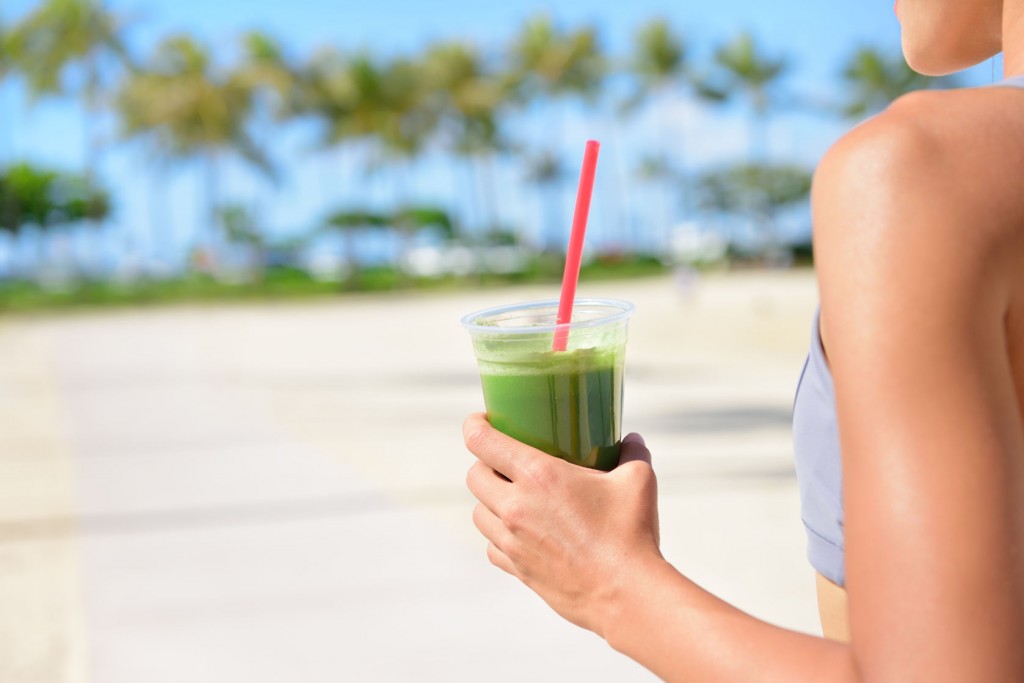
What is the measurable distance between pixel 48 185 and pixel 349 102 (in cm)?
2458

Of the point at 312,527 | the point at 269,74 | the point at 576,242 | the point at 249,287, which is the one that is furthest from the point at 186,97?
the point at 576,242

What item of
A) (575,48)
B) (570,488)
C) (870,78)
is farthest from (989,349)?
(870,78)

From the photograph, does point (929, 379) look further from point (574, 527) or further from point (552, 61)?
point (552, 61)

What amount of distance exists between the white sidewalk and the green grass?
2083 centimetres

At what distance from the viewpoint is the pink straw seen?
4.31ft

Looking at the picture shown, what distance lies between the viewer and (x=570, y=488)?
40.1 inches

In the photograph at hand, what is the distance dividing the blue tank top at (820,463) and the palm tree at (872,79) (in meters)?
58.4

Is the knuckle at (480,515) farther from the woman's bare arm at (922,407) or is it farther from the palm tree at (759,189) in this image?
the palm tree at (759,189)

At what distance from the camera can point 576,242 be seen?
1.35 m

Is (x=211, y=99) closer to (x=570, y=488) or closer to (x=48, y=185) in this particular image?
(x=48, y=185)

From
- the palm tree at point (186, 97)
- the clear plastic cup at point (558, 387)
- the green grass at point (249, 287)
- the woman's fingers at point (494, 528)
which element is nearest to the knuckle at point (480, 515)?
the woman's fingers at point (494, 528)

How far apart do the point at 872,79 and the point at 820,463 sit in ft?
197

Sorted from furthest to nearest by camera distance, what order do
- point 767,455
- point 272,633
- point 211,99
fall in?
1. point 211,99
2. point 767,455
3. point 272,633

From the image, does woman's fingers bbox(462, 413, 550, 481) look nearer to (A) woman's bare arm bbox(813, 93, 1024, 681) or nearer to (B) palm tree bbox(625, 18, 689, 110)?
(A) woman's bare arm bbox(813, 93, 1024, 681)
